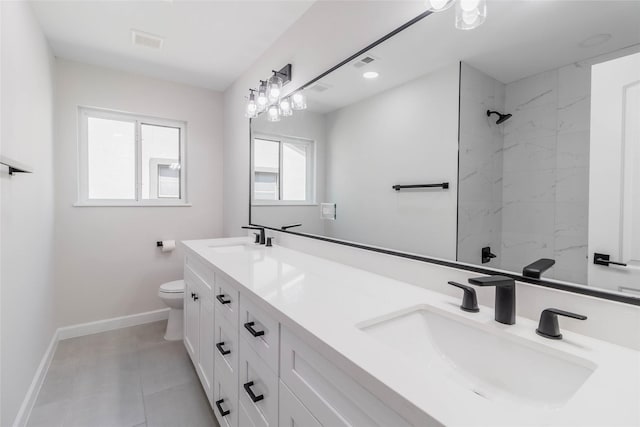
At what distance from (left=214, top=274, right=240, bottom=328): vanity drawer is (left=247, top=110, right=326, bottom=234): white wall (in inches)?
26.1

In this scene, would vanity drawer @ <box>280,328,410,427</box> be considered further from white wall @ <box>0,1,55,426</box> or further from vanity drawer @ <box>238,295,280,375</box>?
white wall @ <box>0,1,55,426</box>

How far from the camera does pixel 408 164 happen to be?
127cm

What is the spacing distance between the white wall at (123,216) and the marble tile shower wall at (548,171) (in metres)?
2.99

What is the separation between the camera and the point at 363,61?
1.46m

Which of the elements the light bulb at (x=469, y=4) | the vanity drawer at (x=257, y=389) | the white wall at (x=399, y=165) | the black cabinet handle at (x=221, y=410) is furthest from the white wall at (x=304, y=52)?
the black cabinet handle at (x=221, y=410)

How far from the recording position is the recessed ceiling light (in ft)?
2.46

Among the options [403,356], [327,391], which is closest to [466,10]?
[403,356]

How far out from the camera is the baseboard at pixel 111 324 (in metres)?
2.61

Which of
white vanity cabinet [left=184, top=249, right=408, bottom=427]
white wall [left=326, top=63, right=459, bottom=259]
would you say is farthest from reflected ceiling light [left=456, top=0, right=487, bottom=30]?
white vanity cabinet [left=184, top=249, right=408, bottom=427]

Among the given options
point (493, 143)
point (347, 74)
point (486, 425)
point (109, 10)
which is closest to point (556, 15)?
point (493, 143)

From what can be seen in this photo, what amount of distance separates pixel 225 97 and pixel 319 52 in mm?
1840

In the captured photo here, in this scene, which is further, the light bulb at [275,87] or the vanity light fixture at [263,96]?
the vanity light fixture at [263,96]

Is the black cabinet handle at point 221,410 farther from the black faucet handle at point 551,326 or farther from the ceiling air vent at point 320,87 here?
the ceiling air vent at point 320,87

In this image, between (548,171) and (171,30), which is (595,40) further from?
(171,30)
